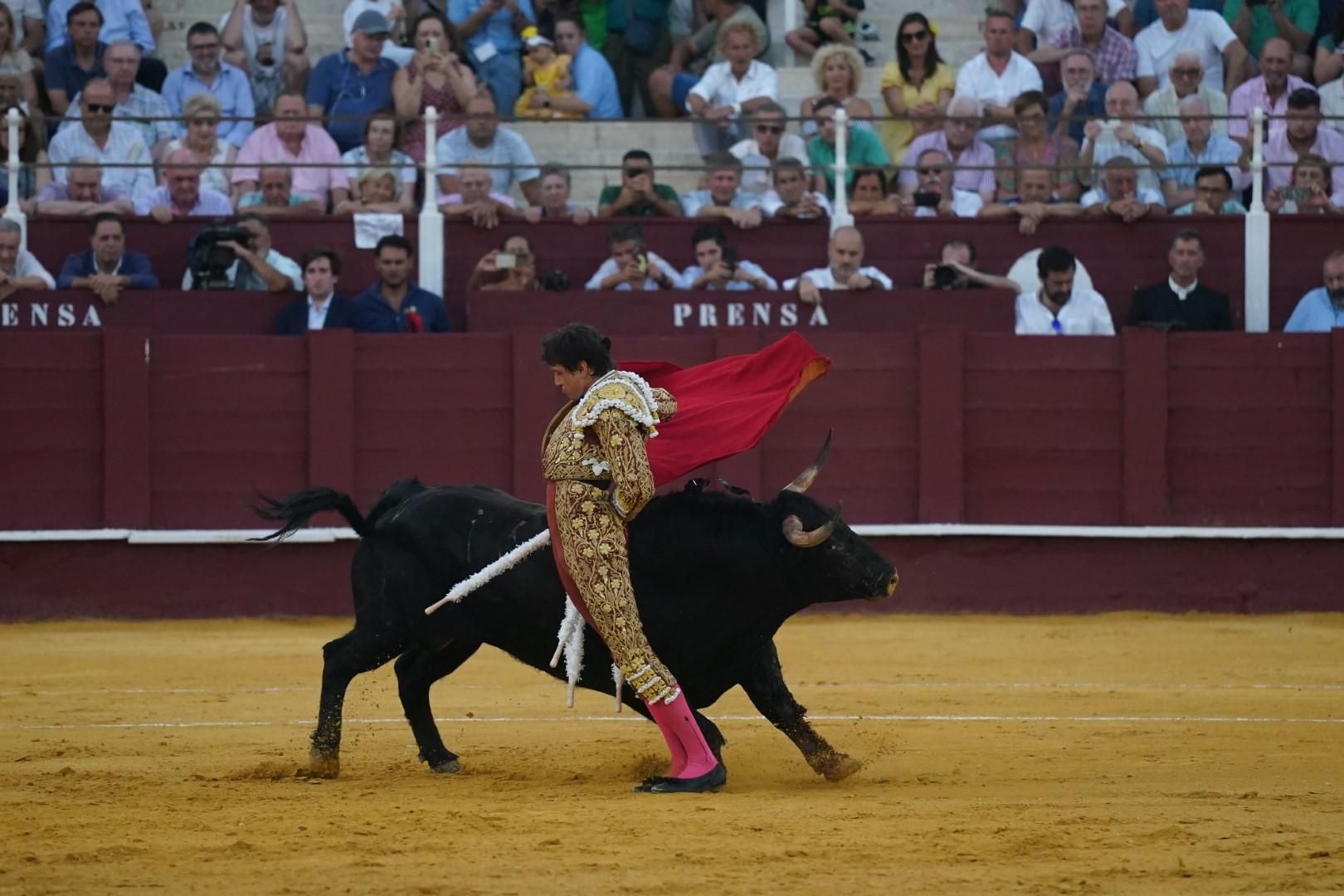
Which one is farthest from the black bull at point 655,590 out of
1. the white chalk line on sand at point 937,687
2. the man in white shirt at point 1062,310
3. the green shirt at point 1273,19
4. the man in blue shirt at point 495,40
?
the green shirt at point 1273,19

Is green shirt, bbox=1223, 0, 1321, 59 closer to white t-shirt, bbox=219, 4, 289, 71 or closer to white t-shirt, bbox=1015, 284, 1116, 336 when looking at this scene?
white t-shirt, bbox=1015, 284, 1116, 336

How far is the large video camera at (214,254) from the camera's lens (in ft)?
34.8

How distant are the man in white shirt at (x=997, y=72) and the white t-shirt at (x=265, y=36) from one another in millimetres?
3988

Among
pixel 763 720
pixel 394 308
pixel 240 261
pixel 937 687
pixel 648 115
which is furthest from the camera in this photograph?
pixel 648 115

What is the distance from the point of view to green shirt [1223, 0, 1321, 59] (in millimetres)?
12461

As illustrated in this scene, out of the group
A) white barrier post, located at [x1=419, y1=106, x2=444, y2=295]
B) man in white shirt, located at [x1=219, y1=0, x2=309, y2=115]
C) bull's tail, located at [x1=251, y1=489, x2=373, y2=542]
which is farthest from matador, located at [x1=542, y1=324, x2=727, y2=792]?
man in white shirt, located at [x1=219, y1=0, x2=309, y2=115]

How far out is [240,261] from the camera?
10773 millimetres

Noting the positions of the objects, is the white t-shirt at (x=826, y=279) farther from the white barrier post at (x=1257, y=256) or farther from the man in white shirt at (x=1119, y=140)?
the white barrier post at (x=1257, y=256)

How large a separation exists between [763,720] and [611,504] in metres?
1.93

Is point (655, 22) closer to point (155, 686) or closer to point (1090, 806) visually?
point (155, 686)

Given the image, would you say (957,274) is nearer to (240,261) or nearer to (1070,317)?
(1070,317)

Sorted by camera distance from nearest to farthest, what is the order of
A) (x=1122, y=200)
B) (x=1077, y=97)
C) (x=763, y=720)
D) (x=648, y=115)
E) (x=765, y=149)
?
(x=763, y=720) → (x=1122, y=200) → (x=765, y=149) → (x=1077, y=97) → (x=648, y=115)

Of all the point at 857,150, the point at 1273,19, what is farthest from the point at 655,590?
the point at 1273,19

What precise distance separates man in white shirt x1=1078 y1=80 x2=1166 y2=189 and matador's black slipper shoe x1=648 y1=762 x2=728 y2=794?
642 centimetres
